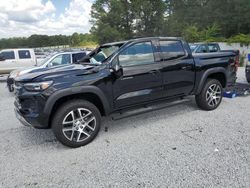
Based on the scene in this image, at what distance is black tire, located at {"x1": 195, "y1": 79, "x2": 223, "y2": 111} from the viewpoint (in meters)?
5.70

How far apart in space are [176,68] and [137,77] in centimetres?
103

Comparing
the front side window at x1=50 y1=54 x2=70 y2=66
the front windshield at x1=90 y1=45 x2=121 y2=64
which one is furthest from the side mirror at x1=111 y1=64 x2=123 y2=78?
the front side window at x1=50 y1=54 x2=70 y2=66

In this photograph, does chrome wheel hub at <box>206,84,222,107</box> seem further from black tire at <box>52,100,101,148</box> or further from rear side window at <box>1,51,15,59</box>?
rear side window at <box>1,51,15,59</box>

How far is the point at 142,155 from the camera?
377 cm

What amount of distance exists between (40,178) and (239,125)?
12.4 ft

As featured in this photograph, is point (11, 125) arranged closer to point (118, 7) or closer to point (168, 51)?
point (168, 51)

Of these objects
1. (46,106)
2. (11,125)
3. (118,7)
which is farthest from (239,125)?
(118,7)

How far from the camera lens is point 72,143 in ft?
13.4

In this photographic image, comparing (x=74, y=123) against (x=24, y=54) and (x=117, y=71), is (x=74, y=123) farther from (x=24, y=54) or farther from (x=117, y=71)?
(x=24, y=54)

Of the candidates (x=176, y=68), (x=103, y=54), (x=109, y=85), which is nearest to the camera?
(x=109, y=85)

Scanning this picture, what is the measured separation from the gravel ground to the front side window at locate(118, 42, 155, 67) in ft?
4.37

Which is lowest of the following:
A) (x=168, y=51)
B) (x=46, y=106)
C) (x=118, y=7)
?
(x=46, y=106)

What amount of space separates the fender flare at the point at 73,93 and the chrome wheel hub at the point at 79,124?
0.97 ft

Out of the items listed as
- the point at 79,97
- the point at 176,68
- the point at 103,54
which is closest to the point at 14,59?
the point at 103,54
